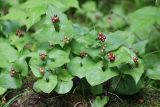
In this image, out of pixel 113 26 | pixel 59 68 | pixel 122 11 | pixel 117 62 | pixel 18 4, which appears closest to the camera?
pixel 117 62

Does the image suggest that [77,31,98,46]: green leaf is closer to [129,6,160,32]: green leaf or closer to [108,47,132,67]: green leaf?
[108,47,132,67]: green leaf

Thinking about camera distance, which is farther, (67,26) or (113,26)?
(113,26)

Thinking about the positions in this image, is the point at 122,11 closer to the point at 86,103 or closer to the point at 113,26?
the point at 113,26

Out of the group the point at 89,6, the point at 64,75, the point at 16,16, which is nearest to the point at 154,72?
the point at 64,75

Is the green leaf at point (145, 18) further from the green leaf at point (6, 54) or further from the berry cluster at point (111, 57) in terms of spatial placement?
the green leaf at point (6, 54)

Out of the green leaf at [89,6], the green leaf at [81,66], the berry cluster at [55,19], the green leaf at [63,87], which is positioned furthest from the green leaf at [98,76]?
the green leaf at [89,6]

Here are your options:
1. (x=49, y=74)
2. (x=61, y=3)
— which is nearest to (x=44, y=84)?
(x=49, y=74)
